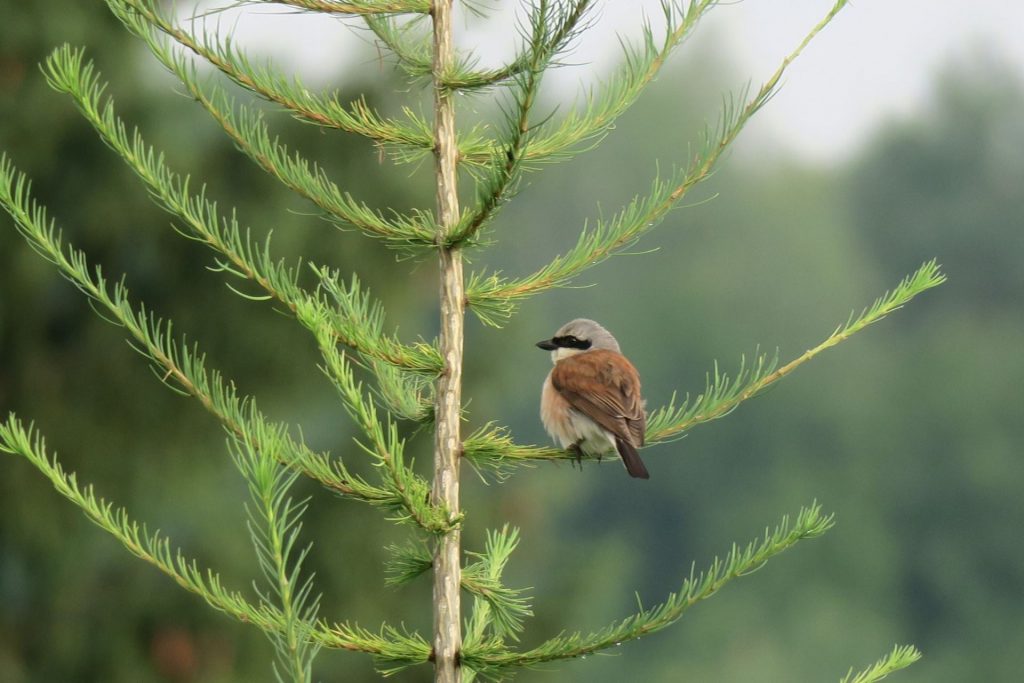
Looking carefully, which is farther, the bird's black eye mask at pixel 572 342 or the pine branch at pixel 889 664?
the bird's black eye mask at pixel 572 342

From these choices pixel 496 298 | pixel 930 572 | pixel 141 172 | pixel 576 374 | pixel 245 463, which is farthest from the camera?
pixel 930 572

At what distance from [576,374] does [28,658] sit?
11624 millimetres

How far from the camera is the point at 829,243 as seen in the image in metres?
67.9

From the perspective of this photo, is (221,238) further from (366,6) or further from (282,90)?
(366,6)

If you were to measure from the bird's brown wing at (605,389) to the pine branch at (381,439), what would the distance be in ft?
7.45

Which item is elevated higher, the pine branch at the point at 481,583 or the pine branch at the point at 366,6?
the pine branch at the point at 366,6

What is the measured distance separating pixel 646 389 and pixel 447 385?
187ft

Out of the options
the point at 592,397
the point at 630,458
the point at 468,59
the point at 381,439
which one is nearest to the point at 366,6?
the point at 468,59

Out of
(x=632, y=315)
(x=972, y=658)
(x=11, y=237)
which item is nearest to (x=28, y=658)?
(x=11, y=237)

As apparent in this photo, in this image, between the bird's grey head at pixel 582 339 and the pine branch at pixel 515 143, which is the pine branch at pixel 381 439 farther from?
the bird's grey head at pixel 582 339

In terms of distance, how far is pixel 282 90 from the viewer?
3.29m

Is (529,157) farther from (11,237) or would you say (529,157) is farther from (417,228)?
(11,237)

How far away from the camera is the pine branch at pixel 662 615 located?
2973mm

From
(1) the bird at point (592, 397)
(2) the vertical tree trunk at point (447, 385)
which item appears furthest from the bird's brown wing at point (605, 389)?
(2) the vertical tree trunk at point (447, 385)
